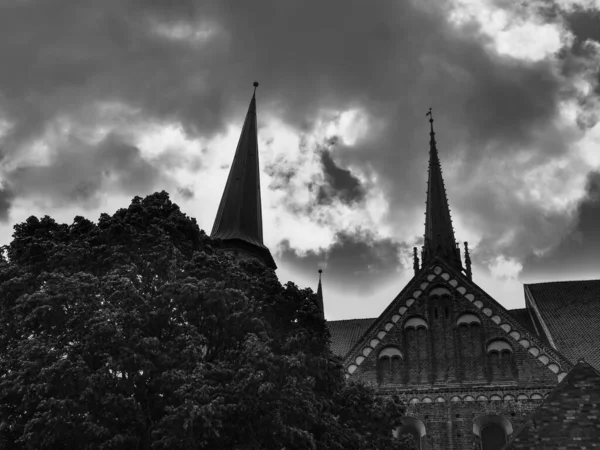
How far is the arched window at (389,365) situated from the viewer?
2556 centimetres

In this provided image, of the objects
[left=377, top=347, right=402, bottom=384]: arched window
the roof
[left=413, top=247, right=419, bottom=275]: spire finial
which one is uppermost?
[left=413, top=247, right=419, bottom=275]: spire finial

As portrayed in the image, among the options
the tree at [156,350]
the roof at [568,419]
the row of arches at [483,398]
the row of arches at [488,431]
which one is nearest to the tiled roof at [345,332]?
the row of arches at [483,398]

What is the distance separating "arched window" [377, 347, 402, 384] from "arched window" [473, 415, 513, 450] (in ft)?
11.9

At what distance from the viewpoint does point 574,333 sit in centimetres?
2770

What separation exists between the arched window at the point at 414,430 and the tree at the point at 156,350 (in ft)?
25.2

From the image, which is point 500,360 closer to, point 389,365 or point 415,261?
point 389,365

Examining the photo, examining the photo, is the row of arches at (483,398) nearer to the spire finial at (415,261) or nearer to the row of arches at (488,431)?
the row of arches at (488,431)

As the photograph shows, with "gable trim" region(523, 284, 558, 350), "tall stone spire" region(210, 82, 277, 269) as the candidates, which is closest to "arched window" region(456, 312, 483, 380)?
"gable trim" region(523, 284, 558, 350)


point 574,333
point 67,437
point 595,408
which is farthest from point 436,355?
point 67,437

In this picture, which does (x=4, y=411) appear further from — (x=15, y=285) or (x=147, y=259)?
(x=147, y=259)

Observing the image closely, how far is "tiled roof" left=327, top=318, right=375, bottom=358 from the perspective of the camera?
34.1m

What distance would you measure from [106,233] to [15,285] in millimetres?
2534

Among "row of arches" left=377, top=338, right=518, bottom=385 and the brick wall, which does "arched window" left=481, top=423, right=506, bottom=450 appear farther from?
"row of arches" left=377, top=338, right=518, bottom=385

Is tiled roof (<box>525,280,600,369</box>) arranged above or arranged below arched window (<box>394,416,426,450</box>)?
above
